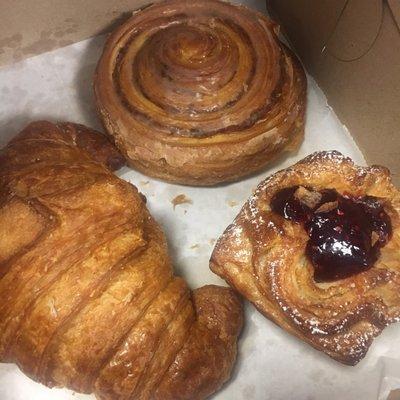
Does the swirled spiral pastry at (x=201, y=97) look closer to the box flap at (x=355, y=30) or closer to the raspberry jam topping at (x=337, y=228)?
the box flap at (x=355, y=30)

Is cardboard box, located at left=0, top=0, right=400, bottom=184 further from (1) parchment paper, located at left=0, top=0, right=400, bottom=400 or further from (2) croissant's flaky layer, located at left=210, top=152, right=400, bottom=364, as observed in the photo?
(2) croissant's flaky layer, located at left=210, top=152, right=400, bottom=364

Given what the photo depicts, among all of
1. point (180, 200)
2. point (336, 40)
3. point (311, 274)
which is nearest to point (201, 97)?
point (180, 200)

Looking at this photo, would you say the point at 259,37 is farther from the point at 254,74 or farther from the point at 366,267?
the point at 366,267

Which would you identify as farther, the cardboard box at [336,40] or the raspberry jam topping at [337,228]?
the cardboard box at [336,40]

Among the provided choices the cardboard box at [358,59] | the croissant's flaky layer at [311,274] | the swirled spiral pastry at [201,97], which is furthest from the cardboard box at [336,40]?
the croissant's flaky layer at [311,274]

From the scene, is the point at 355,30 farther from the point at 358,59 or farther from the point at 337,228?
the point at 337,228

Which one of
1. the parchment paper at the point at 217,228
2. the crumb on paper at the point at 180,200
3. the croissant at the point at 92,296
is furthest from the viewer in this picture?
the crumb on paper at the point at 180,200

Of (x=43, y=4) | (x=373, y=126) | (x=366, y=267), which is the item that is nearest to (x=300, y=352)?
(x=366, y=267)
